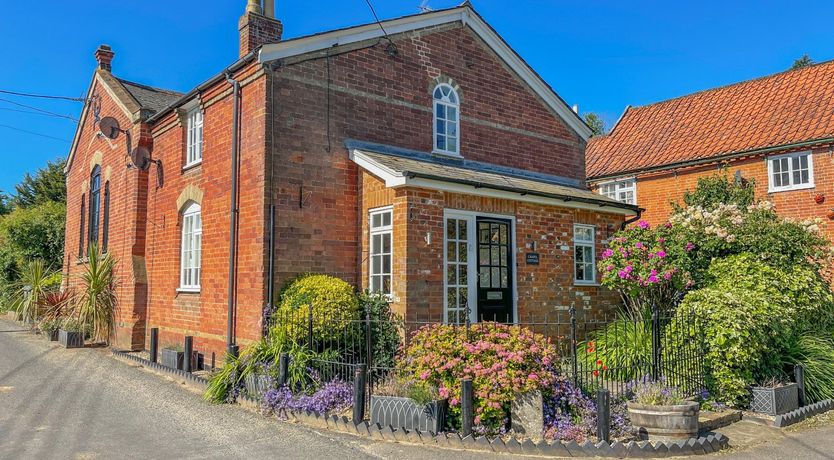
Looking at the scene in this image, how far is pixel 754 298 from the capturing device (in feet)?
28.7

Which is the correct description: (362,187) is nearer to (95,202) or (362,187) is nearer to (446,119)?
(446,119)

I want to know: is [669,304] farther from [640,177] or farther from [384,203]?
[640,177]

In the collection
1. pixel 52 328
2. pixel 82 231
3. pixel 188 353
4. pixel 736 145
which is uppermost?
pixel 736 145

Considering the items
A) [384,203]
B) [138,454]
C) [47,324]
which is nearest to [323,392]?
[138,454]

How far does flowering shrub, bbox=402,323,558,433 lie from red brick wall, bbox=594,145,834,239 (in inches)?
512

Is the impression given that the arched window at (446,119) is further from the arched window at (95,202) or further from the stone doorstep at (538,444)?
the arched window at (95,202)

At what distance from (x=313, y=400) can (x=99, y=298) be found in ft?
32.4

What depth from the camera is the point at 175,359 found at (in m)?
11.5

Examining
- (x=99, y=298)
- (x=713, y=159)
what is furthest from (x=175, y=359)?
(x=713, y=159)

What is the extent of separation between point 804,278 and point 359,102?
27.1 feet

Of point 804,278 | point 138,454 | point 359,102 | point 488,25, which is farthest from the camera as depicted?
point 488,25

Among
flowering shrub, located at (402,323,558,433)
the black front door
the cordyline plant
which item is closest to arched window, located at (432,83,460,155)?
the black front door

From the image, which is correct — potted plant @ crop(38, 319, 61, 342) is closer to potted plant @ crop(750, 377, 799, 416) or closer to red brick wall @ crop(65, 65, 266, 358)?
red brick wall @ crop(65, 65, 266, 358)

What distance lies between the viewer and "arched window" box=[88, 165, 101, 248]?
18.3 m
